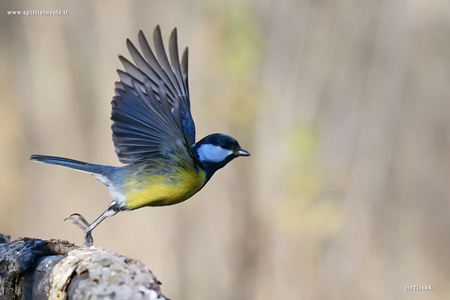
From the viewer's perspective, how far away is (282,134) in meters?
4.35

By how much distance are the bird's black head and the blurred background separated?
206 cm

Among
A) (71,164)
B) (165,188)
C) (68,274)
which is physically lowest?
(68,274)

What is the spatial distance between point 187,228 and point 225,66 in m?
1.35

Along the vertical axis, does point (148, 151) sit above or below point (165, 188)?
above

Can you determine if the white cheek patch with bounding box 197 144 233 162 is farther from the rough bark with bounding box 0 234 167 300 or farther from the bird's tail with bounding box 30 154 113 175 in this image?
the rough bark with bounding box 0 234 167 300

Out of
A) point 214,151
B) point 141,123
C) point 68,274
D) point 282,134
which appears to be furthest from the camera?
point 282,134

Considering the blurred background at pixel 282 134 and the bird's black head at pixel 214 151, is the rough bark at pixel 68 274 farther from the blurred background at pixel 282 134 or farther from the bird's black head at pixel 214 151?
the blurred background at pixel 282 134

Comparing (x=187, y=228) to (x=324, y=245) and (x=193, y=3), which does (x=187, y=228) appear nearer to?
(x=324, y=245)

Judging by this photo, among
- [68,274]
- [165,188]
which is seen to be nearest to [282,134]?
[165,188]

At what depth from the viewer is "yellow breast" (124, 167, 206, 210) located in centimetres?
220

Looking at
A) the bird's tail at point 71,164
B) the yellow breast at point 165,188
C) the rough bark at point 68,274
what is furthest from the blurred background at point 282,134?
the rough bark at point 68,274

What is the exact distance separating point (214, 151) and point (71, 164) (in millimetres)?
623

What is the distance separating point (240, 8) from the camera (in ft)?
14.2

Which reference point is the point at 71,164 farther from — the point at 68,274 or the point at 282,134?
the point at 282,134
